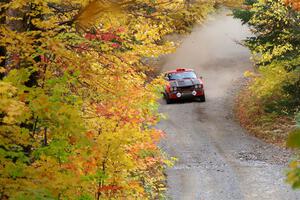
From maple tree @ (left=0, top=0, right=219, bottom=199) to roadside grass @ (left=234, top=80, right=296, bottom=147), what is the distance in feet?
37.9

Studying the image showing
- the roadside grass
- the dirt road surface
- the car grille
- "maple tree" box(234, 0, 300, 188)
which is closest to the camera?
the dirt road surface

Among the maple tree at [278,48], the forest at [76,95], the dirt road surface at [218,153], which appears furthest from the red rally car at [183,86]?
the forest at [76,95]

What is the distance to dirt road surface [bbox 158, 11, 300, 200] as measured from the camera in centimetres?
1478

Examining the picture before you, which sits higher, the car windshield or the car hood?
the car windshield

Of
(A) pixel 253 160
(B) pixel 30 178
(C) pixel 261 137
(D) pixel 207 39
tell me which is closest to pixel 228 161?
(A) pixel 253 160

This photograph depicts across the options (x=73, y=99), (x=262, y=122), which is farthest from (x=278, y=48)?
(x=73, y=99)

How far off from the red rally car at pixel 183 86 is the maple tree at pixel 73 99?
610 inches

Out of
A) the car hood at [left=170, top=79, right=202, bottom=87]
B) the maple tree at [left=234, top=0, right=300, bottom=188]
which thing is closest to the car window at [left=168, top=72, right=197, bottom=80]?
the car hood at [left=170, top=79, right=202, bottom=87]

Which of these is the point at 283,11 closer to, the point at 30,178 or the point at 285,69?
the point at 285,69

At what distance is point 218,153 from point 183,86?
760 centimetres

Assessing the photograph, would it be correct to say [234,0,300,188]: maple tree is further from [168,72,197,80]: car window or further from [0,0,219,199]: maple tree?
[0,0,219,199]: maple tree

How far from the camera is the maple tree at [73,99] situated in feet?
21.0

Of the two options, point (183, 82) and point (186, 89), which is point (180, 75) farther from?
point (186, 89)

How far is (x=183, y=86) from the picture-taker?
25.8 meters
